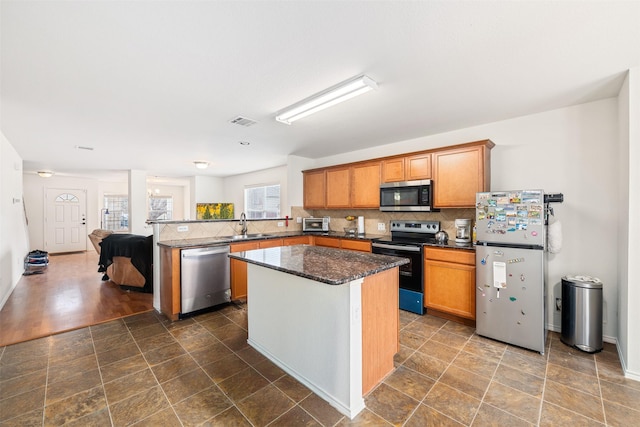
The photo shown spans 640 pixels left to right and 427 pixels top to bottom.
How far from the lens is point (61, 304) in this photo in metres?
3.70

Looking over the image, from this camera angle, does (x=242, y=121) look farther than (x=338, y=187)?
No

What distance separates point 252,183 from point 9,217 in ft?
15.6

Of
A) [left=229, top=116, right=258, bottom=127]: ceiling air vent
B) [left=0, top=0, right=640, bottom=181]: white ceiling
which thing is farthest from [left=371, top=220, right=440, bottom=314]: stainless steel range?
[left=229, top=116, right=258, bottom=127]: ceiling air vent

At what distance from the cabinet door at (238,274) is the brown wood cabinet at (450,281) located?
8.12 ft

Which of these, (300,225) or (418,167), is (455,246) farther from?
(300,225)

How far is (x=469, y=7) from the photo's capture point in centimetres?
146

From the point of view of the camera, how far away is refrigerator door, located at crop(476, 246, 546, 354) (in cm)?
247

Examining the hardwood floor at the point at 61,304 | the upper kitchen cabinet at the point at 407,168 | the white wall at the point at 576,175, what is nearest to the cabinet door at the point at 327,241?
the upper kitchen cabinet at the point at 407,168

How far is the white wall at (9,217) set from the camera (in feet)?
12.3

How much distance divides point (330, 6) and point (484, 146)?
2.55 meters

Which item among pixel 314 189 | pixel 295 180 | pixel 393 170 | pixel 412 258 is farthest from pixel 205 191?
pixel 412 258

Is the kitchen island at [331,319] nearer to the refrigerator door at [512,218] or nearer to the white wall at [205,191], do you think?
the refrigerator door at [512,218]

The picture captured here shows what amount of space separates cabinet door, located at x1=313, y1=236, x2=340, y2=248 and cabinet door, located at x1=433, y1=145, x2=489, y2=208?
165 cm

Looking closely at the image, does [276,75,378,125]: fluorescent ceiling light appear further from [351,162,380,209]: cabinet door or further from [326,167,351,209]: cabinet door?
[326,167,351,209]: cabinet door
